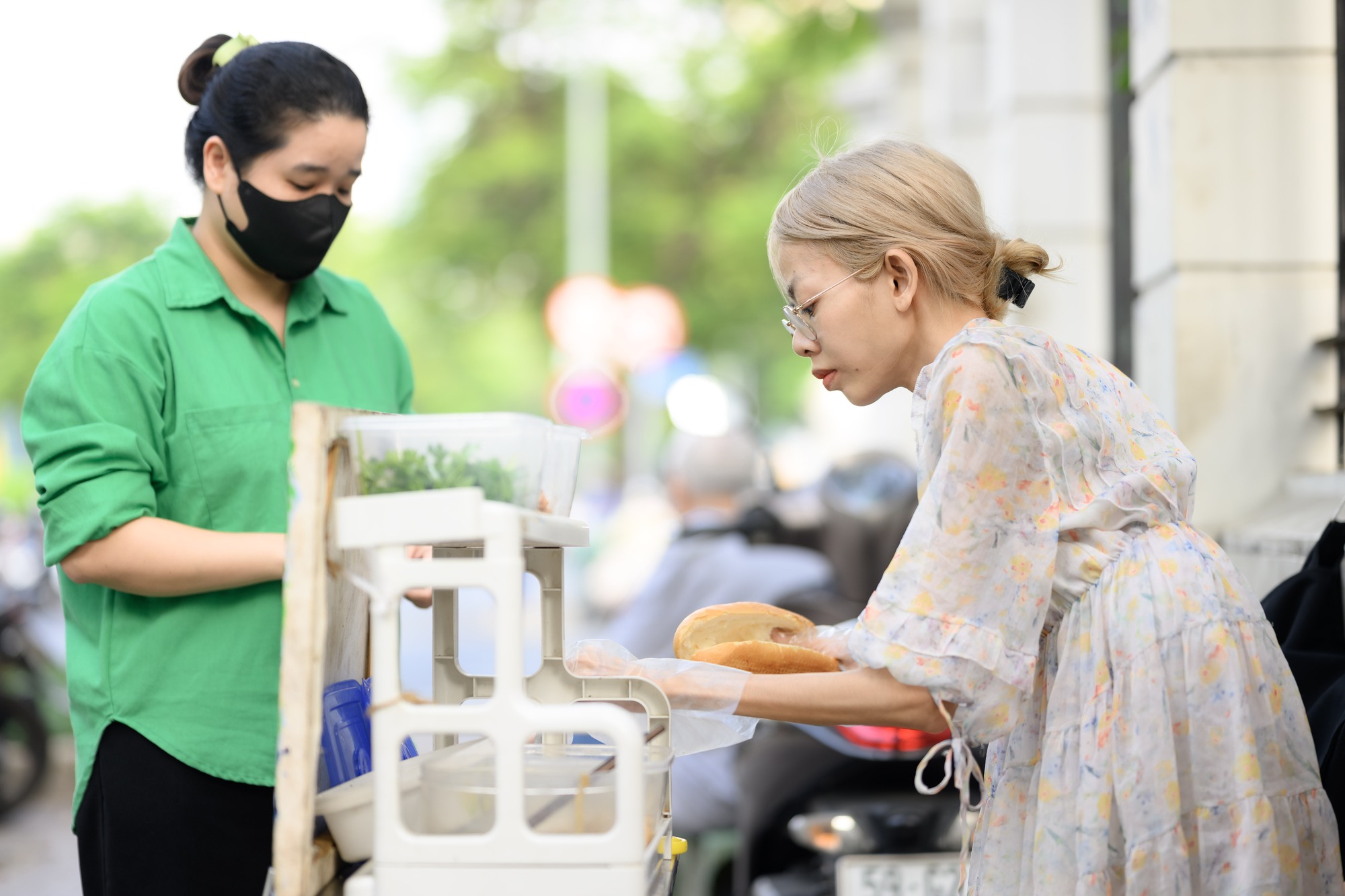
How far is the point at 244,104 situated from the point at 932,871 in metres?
2.47

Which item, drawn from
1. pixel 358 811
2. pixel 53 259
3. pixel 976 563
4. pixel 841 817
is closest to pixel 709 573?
pixel 841 817

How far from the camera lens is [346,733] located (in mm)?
1905

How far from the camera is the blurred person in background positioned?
4.56m

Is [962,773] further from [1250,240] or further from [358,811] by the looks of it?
[1250,240]

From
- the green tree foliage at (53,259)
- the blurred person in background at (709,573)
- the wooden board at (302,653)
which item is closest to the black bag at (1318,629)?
the wooden board at (302,653)

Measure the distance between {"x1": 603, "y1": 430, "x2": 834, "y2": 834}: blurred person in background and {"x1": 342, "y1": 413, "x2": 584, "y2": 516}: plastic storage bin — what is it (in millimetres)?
3059

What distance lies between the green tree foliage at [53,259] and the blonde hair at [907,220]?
83.7ft

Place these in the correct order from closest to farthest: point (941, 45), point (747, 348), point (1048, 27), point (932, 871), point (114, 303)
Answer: point (114, 303) → point (932, 871) → point (1048, 27) → point (941, 45) → point (747, 348)

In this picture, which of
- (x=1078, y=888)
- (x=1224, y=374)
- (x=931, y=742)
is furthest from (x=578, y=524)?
(x=1224, y=374)

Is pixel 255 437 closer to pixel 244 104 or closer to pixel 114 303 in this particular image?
pixel 114 303

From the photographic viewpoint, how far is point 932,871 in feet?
11.2

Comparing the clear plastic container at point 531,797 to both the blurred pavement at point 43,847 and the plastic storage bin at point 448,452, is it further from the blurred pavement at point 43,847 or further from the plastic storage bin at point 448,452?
the blurred pavement at point 43,847

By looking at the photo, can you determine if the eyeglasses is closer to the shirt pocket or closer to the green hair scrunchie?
the shirt pocket

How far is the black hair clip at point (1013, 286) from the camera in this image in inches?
79.7
